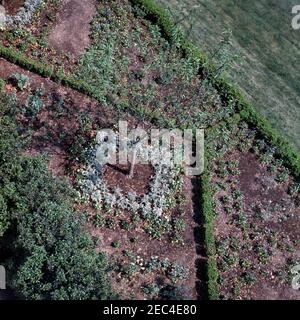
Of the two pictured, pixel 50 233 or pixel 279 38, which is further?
pixel 279 38

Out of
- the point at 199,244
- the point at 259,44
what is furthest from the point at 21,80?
the point at 259,44

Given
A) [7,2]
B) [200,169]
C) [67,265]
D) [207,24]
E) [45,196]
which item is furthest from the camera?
[207,24]

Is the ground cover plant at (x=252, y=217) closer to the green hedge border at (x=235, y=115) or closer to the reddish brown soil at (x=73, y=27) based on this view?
the green hedge border at (x=235, y=115)

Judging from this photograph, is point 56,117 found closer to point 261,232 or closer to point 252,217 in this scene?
point 252,217

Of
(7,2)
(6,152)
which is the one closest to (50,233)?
(6,152)

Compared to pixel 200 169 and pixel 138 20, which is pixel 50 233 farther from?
pixel 138 20

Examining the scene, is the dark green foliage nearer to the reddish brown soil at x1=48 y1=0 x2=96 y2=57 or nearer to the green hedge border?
the green hedge border

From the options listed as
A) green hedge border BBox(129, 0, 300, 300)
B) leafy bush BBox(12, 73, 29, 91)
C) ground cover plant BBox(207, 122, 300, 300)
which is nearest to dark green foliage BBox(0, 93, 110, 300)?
leafy bush BBox(12, 73, 29, 91)

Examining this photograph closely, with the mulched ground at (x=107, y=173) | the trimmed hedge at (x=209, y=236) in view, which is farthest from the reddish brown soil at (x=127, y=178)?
the trimmed hedge at (x=209, y=236)
